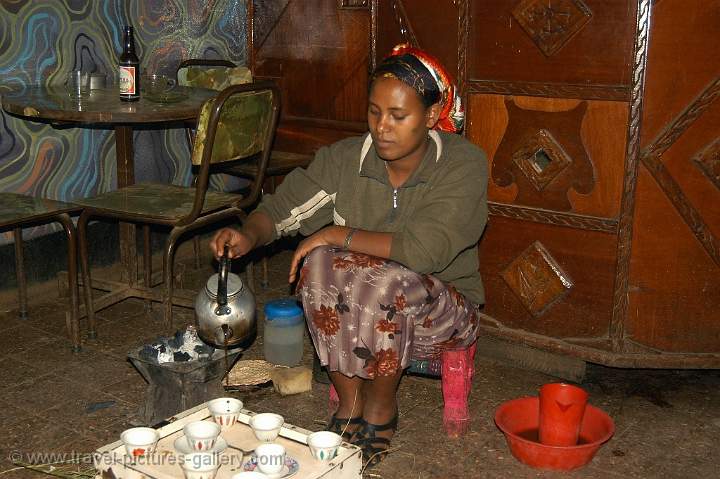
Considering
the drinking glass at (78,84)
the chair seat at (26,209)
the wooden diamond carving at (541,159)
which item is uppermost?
the drinking glass at (78,84)

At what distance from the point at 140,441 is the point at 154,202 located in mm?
1826

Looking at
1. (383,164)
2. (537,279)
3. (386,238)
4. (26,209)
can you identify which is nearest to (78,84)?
(26,209)

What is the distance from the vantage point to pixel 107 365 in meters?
3.73

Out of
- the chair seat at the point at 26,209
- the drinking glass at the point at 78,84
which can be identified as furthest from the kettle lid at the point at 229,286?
the drinking glass at the point at 78,84

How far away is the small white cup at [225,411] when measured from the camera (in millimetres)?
2555

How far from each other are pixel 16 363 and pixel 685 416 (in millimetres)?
2704

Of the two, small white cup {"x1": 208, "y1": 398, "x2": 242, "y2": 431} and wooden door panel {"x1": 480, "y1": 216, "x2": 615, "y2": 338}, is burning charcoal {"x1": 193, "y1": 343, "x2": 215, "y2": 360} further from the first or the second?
wooden door panel {"x1": 480, "y1": 216, "x2": 615, "y2": 338}

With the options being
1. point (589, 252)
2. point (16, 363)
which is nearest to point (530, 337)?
point (589, 252)

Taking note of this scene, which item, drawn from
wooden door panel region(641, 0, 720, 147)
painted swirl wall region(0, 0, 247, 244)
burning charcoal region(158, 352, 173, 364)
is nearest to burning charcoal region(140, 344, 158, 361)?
burning charcoal region(158, 352, 173, 364)

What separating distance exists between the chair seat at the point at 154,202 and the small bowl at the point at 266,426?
1.49m

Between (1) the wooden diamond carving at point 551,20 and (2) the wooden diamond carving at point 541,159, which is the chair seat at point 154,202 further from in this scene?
(1) the wooden diamond carving at point 551,20

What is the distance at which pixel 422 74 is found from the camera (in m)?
2.79

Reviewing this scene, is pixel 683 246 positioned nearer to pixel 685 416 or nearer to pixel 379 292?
pixel 685 416

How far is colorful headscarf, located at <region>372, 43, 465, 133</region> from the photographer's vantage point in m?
2.78
